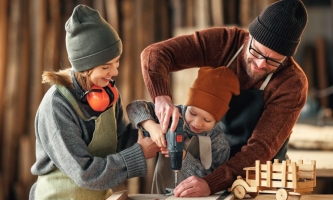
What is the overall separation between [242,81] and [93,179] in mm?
1104

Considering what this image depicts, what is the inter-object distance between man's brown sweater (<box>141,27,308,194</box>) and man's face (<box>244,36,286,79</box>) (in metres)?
0.10

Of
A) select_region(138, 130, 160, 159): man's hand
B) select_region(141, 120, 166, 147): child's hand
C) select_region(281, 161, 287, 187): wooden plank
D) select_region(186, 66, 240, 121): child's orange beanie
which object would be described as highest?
select_region(186, 66, 240, 121): child's orange beanie

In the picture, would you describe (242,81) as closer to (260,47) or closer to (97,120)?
(260,47)

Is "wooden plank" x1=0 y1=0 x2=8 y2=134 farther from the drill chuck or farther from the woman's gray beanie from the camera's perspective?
the drill chuck

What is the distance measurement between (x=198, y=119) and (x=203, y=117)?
0.10ft

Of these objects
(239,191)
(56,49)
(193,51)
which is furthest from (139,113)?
(56,49)

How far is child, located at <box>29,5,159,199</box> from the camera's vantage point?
10.5ft

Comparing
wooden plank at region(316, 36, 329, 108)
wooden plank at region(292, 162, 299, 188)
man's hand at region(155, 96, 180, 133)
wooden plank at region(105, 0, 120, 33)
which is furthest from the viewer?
wooden plank at region(316, 36, 329, 108)

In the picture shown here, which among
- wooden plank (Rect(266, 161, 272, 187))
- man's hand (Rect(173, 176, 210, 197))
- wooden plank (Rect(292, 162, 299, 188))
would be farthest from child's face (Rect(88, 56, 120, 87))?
wooden plank (Rect(292, 162, 299, 188))

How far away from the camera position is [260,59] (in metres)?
3.53

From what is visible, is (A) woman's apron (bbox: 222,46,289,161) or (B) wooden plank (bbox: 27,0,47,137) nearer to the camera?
→ (A) woman's apron (bbox: 222,46,289,161)

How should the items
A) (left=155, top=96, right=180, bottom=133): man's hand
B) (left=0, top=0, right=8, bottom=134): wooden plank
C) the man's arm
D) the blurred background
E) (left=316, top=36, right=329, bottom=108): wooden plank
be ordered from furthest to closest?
1. (left=316, top=36, right=329, bottom=108): wooden plank
2. the blurred background
3. (left=0, top=0, right=8, bottom=134): wooden plank
4. the man's arm
5. (left=155, top=96, right=180, bottom=133): man's hand

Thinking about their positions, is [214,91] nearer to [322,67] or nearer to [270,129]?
[270,129]

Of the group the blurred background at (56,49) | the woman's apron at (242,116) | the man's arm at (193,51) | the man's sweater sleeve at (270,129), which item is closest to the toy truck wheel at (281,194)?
the man's sweater sleeve at (270,129)
